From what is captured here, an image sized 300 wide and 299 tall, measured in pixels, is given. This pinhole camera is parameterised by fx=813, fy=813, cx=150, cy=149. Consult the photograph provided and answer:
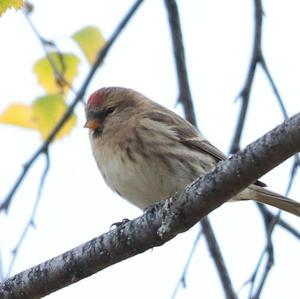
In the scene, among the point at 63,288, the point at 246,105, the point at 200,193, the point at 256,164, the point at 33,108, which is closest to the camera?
the point at 256,164

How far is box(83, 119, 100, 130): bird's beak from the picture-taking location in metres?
6.09

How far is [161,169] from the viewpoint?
5.50m

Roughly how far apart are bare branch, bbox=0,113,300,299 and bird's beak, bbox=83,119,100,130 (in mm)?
1970

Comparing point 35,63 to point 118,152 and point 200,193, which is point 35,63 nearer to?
point 118,152

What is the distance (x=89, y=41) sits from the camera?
5738mm

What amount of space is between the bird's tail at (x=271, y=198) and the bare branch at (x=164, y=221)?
6.41 feet

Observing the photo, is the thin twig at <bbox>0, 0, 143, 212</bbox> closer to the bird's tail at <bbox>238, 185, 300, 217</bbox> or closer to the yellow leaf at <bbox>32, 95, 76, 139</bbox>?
the yellow leaf at <bbox>32, 95, 76, 139</bbox>

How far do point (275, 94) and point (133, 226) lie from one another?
1.47m

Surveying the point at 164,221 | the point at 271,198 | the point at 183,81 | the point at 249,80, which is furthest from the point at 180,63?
the point at 164,221

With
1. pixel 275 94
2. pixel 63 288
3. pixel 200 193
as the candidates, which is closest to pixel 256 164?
pixel 200 193

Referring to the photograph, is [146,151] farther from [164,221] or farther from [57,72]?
[164,221]

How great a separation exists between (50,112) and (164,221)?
1982 millimetres

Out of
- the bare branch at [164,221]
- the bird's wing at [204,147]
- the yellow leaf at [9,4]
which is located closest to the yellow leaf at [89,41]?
the bird's wing at [204,147]

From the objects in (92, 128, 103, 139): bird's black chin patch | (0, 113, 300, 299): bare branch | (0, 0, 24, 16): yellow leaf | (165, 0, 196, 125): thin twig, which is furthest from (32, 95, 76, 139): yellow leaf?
(0, 0, 24, 16): yellow leaf
